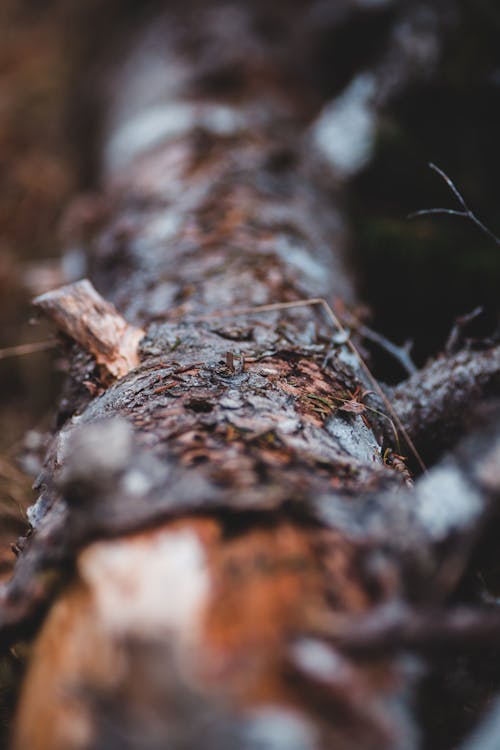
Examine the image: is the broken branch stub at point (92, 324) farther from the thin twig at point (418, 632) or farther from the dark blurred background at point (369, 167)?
the thin twig at point (418, 632)

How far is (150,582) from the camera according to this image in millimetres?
719

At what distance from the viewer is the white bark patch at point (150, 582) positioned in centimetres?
A: 69

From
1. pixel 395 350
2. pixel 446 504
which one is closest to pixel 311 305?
pixel 395 350

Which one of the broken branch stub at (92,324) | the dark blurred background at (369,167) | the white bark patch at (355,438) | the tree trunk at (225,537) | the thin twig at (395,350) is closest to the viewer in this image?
the tree trunk at (225,537)

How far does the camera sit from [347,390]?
128cm

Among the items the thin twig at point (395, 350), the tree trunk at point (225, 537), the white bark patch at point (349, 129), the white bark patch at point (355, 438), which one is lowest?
the thin twig at point (395, 350)

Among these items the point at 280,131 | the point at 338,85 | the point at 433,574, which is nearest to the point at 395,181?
the point at 280,131

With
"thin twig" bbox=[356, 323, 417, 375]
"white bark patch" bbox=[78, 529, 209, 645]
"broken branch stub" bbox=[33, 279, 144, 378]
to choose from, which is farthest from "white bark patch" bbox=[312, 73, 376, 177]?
"white bark patch" bbox=[78, 529, 209, 645]

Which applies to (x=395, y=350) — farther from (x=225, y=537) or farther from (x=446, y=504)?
(x=225, y=537)

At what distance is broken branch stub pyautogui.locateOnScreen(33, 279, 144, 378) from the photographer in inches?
52.2

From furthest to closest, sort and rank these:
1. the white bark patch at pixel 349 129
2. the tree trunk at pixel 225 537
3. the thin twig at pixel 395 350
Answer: the white bark patch at pixel 349 129, the thin twig at pixel 395 350, the tree trunk at pixel 225 537

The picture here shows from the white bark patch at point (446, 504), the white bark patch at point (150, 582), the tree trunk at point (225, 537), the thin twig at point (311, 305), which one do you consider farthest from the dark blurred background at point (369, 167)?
the white bark patch at point (150, 582)

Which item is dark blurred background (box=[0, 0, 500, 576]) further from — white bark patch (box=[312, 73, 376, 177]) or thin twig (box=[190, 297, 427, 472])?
thin twig (box=[190, 297, 427, 472])

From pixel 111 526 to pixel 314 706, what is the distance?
13.9 inches
